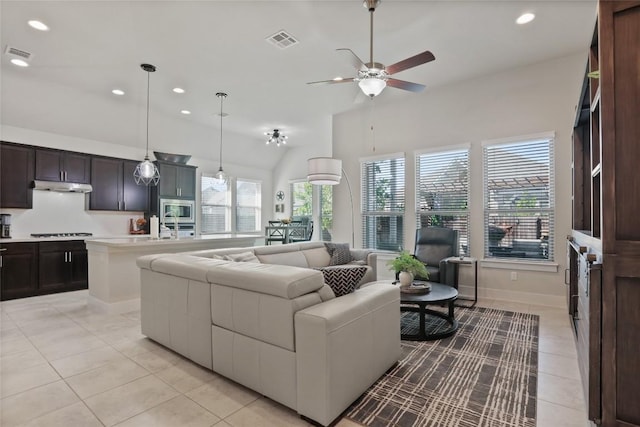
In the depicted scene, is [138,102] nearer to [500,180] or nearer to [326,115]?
[326,115]

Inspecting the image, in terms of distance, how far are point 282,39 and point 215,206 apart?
556cm

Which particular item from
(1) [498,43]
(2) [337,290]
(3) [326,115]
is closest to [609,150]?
(2) [337,290]

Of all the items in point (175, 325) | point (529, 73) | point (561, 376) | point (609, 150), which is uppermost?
point (529, 73)

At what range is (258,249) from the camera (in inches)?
163

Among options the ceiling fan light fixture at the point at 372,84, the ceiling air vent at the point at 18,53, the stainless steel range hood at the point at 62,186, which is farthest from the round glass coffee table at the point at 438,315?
the stainless steel range hood at the point at 62,186

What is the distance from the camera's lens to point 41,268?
5.26m

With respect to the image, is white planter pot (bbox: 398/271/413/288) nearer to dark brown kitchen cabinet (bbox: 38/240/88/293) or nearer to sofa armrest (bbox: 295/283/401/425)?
sofa armrest (bbox: 295/283/401/425)

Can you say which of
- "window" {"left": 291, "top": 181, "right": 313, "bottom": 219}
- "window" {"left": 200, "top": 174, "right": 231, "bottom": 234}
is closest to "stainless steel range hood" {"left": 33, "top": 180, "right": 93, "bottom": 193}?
"window" {"left": 200, "top": 174, "right": 231, "bottom": 234}

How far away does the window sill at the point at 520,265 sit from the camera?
4504 mm

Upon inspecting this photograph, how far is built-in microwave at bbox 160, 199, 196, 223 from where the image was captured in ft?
22.7

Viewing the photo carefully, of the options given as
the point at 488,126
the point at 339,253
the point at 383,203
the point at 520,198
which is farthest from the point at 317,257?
the point at 488,126

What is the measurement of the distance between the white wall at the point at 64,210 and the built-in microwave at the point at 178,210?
0.63m

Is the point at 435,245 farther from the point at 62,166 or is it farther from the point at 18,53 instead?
the point at 62,166

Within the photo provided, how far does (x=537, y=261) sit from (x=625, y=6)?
3.85 metres
